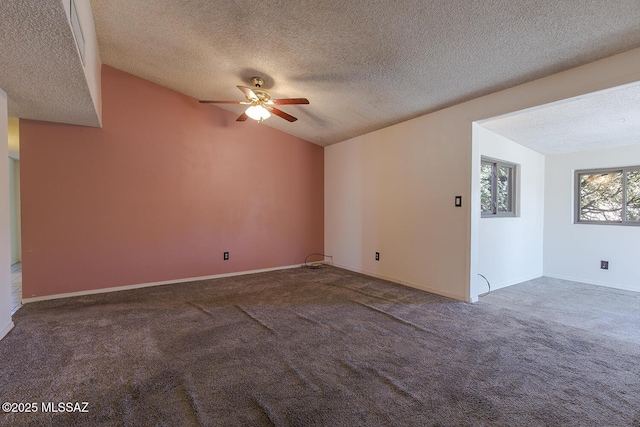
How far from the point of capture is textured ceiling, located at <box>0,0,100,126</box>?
1519mm

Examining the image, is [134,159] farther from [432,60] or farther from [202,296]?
[432,60]

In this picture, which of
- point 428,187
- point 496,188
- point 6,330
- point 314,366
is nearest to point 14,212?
point 6,330

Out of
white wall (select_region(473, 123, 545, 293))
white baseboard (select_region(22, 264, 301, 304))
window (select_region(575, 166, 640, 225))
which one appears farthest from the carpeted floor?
window (select_region(575, 166, 640, 225))

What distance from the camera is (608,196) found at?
4086 millimetres

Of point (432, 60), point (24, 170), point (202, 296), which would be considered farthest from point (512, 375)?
point (24, 170)

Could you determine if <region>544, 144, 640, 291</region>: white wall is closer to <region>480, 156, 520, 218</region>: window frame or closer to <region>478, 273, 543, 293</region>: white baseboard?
<region>478, 273, 543, 293</region>: white baseboard

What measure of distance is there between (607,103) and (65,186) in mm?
5934

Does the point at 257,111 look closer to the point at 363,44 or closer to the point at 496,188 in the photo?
the point at 363,44

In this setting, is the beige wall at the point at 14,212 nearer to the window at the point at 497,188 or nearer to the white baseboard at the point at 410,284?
the white baseboard at the point at 410,284

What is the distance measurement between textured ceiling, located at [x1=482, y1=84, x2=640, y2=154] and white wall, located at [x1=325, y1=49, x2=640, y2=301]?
201 mm

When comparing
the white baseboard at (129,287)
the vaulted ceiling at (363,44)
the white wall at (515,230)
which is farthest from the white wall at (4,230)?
the white wall at (515,230)

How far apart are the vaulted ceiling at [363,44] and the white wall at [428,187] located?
0.16 m

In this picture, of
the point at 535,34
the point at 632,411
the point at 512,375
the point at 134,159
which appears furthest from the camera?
the point at 134,159

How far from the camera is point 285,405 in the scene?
1.47 m
